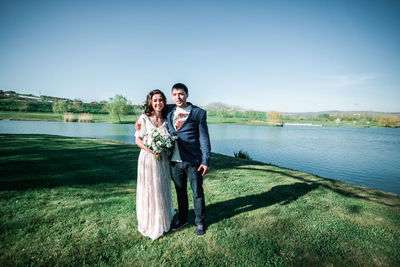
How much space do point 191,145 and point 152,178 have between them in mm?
1036

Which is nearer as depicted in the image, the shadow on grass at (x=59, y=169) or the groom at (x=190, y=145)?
the groom at (x=190, y=145)

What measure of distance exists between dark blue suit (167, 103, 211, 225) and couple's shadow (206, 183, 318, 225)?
2.88ft

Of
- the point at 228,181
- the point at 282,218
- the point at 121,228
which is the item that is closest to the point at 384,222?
the point at 282,218

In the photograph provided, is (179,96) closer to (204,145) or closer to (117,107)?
(204,145)

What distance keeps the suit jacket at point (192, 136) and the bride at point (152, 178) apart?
0.33 m

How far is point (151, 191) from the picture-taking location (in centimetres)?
367

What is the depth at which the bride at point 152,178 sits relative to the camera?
11.9 feet

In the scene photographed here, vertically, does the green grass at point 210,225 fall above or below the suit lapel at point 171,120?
below

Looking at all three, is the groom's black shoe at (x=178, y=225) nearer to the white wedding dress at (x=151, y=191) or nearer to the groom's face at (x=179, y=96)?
the white wedding dress at (x=151, y=191)

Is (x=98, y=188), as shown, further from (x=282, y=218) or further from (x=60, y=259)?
(x=282, y=218)

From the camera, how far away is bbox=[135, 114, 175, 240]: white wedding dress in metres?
3.63

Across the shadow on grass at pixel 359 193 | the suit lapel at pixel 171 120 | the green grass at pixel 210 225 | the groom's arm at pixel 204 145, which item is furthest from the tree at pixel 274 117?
the suit lapel at pixel 171 120

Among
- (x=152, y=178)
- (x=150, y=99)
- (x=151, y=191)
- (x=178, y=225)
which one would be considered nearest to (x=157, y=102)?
(x=150, y=99)

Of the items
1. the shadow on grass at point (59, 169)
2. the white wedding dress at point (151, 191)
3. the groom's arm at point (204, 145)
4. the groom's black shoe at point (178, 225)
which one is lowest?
the groom's black shoe at point (178, 225)
